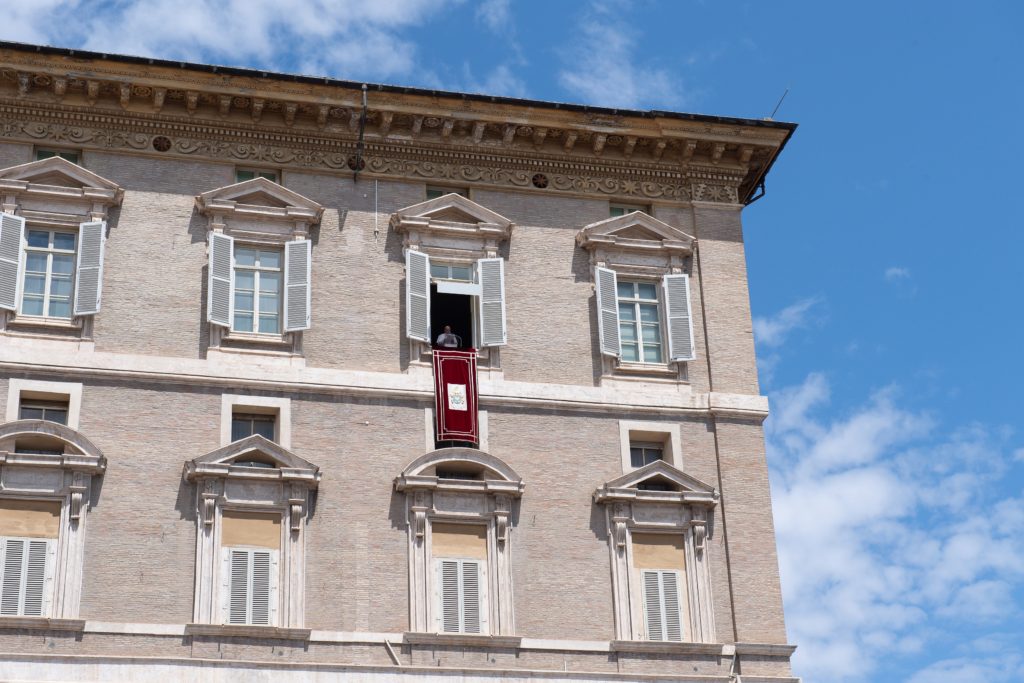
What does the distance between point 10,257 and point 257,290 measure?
15.1ft

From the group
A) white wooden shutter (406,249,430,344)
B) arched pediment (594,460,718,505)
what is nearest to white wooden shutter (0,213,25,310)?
white wooden shutter (406,249,430,344)

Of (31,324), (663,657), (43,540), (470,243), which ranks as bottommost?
(663,657)

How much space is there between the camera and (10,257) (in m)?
32.6

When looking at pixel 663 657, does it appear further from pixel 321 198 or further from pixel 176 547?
pixel 321 198

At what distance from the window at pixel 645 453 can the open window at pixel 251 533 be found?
6417 mm

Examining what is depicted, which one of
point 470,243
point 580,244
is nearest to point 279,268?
point 470,243

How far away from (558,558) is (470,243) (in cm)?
680

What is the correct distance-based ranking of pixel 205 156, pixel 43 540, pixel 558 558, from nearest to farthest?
pixel 43 540
pixel 558 558
pixel 205 156

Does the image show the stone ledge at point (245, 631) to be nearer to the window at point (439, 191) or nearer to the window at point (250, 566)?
the window at point (250, 566)

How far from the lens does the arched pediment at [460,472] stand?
106 ft

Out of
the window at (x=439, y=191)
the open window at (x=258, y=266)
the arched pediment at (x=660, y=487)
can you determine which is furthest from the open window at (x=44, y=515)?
the arched pediment at (x=660, y=487)

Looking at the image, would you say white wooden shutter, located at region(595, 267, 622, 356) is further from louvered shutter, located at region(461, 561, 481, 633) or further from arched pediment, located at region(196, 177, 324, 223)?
arched pediment, located at region(196, 177, 324, 223)

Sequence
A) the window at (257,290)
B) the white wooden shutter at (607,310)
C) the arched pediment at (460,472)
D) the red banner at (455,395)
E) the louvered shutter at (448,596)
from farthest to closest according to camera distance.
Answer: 1. the white wooden shutter at (607,310)
2. the window at (257,290)
3. the red banner at (455,395)
4. the arched pediment at (460,472)
5. the louvered shutter at (448,596)

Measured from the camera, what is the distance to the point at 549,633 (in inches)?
1251
